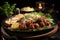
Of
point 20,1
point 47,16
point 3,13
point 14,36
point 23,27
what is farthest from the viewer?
point 20,1

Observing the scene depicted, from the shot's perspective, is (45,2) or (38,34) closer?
(38,34)

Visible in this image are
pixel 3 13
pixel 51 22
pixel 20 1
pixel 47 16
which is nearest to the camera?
pixel 51 22

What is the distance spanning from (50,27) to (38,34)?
259 mm

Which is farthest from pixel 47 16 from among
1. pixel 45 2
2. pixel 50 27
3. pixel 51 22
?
pixel 45 2

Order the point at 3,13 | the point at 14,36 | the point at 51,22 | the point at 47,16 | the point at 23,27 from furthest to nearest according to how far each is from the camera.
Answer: the point at 3,13 → the point at 47,16 → the point at 51,22 → the point at 23,27 → the point at 14,36

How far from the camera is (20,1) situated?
5652 millimetres

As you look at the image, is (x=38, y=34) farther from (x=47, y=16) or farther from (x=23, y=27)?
(x=47, y=16)

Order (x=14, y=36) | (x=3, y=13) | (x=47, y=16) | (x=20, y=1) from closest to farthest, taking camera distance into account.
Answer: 1. (x=14, y=36)
2. (x=47, y=16)
3. (x=3, y=13)
4. (x=20, y=1)

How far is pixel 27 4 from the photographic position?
18.7 ft

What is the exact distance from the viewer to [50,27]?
2.83 meters

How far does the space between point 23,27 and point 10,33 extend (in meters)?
0.24

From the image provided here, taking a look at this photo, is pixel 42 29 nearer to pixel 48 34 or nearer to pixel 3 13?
pixel 48 34

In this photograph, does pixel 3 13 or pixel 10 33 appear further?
pixel 3 13

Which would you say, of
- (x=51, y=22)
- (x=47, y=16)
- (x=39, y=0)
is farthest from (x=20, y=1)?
(x=51, y=22)
